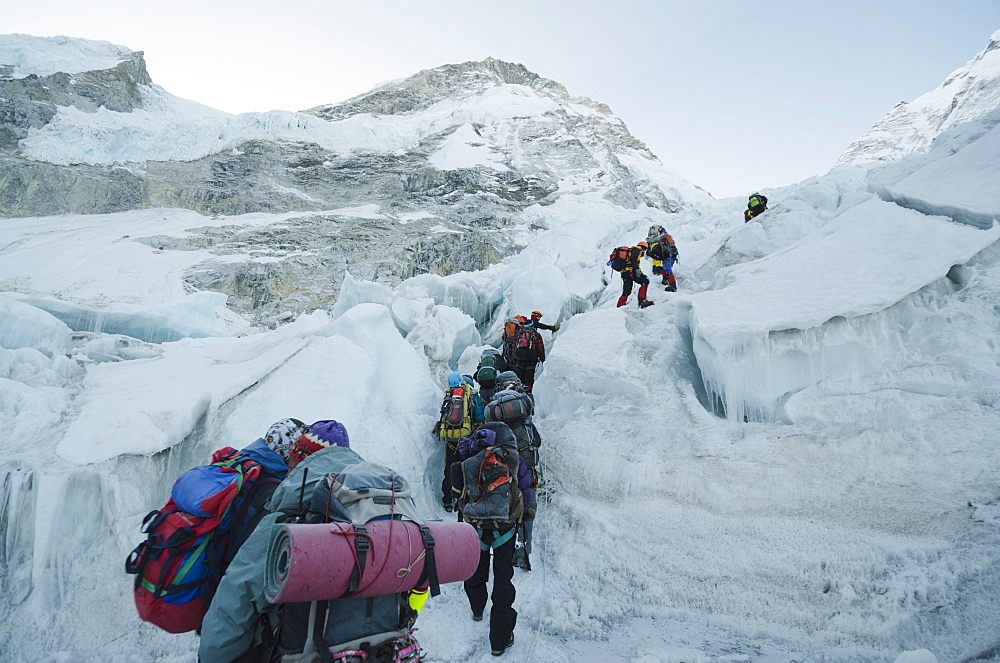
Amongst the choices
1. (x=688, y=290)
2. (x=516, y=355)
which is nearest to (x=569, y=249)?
(x=688, y=290)

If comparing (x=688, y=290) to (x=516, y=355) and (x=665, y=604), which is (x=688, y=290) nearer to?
(x=516, y=355)


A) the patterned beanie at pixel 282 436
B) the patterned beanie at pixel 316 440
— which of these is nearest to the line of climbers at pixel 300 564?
the patterned beanie at pixel 316 440

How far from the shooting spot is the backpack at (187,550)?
70.0 inches

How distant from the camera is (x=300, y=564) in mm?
1416

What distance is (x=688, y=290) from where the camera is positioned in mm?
7406

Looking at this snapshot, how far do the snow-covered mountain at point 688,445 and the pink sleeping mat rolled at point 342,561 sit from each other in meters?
1.81

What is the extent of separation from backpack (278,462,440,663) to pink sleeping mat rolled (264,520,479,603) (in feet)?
0.07

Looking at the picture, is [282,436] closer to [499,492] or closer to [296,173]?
[499,492]

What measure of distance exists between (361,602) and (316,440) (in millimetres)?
900

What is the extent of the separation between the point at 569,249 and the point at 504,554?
14.3 metres

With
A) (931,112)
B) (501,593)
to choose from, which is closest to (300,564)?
(501,593)

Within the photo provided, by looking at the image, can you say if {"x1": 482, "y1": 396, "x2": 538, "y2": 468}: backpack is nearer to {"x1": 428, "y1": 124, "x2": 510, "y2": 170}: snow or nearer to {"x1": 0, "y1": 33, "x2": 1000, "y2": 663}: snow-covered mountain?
{"x1": 0, "y1": 33, "x2": 1000, "y2": 663}: snow-covered mountain

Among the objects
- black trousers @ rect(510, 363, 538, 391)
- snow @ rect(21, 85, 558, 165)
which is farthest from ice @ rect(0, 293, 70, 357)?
snow @ rect(21, 85, 558, 165)

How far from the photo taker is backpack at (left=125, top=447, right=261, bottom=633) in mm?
1778
